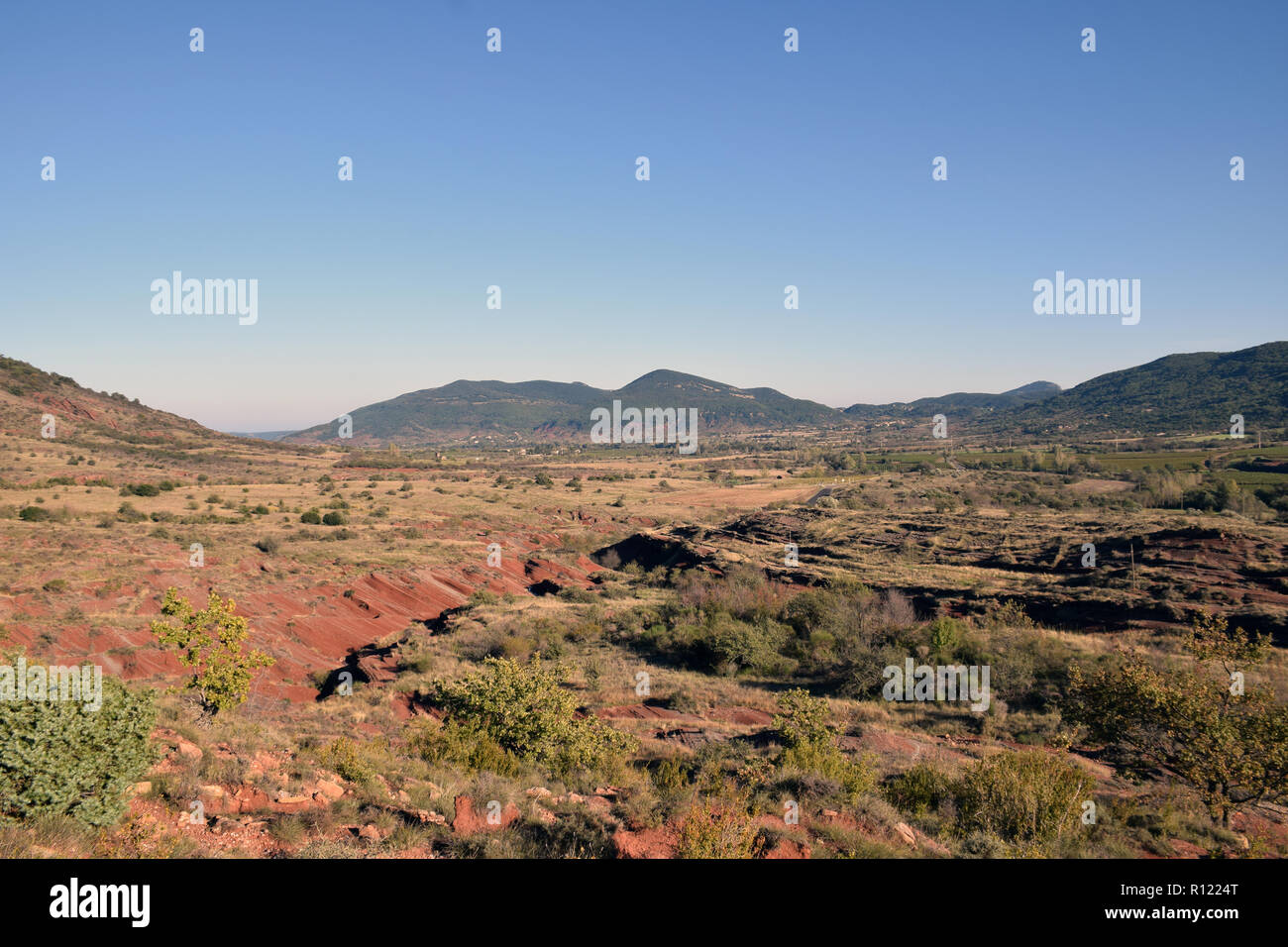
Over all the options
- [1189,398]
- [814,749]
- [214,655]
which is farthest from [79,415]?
[1189,398]

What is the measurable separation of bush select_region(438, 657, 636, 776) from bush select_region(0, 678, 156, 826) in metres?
6.74

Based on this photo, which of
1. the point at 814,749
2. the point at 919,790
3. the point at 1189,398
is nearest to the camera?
the point at 919,790

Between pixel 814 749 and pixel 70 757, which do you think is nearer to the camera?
pixel 70 757

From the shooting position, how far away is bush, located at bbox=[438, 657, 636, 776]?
1233 centimetres

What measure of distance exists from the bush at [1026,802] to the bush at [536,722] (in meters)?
6.61

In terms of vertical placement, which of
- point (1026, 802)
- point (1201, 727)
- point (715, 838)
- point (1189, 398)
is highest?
point (1189, 398)

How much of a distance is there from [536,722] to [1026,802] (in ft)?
30.2

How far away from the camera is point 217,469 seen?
227 feet

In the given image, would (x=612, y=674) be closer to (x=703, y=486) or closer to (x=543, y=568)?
(x=543, y=568)

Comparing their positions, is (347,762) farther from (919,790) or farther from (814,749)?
(919,790)

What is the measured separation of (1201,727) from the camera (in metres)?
11.3

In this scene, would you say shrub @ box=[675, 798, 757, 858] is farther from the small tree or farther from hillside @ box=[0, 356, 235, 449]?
hillside @ box=[0, 356, 235, 449]
